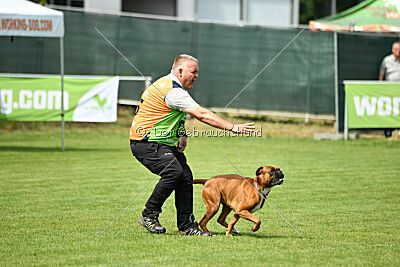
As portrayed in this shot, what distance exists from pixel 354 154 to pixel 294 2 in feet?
47.9

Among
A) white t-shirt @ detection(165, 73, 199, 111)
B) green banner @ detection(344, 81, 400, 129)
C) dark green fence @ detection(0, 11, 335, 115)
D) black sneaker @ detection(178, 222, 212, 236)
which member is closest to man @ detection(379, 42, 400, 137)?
green banner @ detection(344, 81, 400, 129)

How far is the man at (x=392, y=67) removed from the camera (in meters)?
16.4

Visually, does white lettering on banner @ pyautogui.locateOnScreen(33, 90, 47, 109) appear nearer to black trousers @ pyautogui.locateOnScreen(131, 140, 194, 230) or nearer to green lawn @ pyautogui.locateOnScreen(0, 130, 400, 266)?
green lawn @ pyautogui.locateOnScreen(0, 130, 400, 266)

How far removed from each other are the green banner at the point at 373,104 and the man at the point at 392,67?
498mm

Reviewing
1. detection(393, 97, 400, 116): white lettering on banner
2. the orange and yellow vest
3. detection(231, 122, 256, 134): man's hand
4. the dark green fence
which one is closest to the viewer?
detection(231, 122, 256, 134): man's hand

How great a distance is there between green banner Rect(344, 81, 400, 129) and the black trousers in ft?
33.9

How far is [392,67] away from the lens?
16469mm

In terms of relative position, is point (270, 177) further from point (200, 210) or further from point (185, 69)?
point (200, 210)

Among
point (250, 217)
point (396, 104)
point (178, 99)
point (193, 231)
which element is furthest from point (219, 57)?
point (250, 217)

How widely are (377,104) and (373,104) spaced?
0.10 meters

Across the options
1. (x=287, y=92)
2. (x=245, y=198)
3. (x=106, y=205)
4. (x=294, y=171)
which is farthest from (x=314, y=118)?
(x=245, y=198)

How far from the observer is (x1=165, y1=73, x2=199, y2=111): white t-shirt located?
614cm

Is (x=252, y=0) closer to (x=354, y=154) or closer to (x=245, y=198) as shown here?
(x=354, y=154)

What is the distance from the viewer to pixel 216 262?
5359 mm
